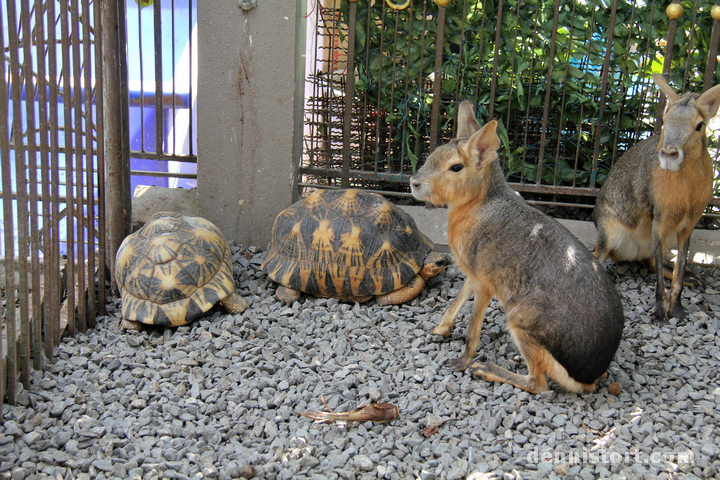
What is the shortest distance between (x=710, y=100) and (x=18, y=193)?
4.86m

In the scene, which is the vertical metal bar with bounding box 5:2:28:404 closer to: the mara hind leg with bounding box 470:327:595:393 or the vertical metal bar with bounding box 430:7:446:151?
the mara hind leg with bounding box 470:327:595:393

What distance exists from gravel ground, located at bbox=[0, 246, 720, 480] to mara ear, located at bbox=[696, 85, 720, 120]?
5.74 feet

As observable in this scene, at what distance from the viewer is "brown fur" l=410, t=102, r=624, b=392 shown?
11.6ft

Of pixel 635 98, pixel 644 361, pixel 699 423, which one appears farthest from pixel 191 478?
pixel 635 98

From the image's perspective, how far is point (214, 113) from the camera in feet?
18.9

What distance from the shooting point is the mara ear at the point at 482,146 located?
3730mm

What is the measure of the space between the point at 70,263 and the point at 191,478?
2045 millimetres

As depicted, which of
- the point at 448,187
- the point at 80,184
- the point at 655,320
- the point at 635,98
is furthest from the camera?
the point at 635,98

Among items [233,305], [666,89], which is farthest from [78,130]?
[666,89]

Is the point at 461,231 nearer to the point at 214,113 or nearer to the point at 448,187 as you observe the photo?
the point at 448,187

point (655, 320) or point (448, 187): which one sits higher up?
point (448, 187)

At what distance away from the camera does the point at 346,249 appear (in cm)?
489

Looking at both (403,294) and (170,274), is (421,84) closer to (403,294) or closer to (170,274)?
(403,294)

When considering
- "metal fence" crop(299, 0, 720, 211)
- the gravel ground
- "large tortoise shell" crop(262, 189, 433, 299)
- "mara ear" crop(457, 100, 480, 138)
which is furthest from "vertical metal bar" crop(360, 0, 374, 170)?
the gravel ground
